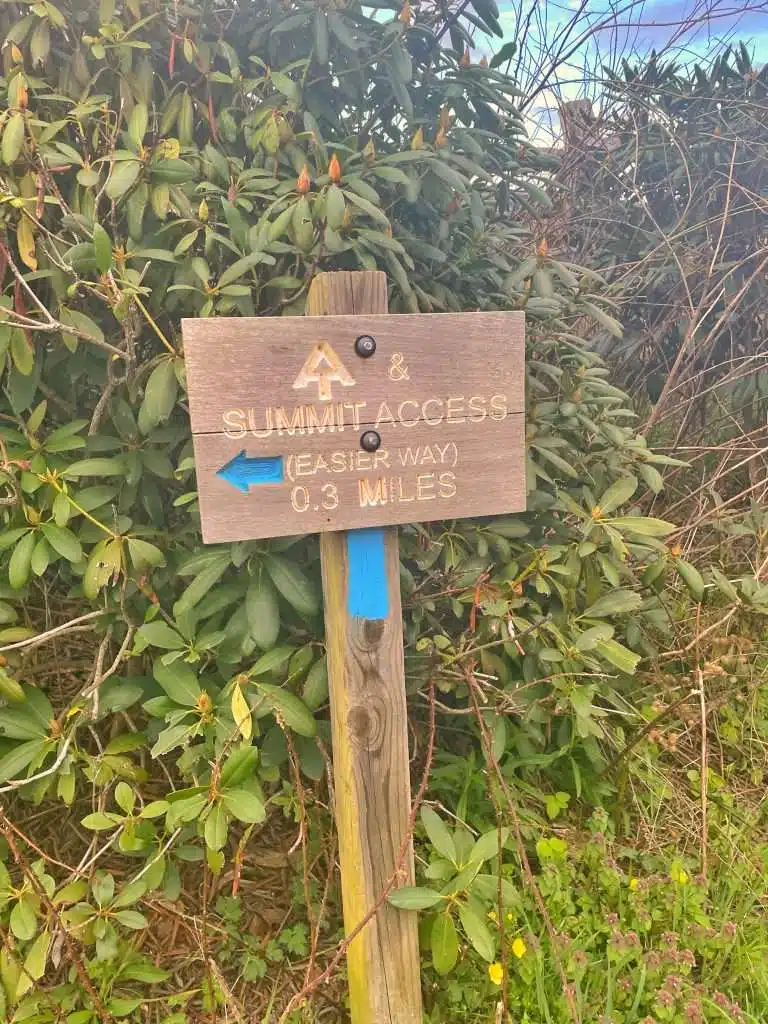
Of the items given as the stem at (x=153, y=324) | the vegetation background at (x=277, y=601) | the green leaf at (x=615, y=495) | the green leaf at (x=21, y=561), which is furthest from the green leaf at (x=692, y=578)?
the green leaf at (x=21, y=561)

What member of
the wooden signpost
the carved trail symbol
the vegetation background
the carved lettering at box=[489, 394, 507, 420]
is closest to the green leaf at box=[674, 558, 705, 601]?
the vegetation background

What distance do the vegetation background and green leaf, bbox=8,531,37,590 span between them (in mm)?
12

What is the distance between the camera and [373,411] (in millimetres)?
1276

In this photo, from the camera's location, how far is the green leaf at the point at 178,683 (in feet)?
5.28

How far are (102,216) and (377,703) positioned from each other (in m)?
1.25

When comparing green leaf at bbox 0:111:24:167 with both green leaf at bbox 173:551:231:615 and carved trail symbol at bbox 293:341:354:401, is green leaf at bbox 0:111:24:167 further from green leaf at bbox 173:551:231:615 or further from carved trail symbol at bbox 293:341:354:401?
green leaf at bbox 173:551:231:615

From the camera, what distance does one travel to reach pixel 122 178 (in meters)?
1.49

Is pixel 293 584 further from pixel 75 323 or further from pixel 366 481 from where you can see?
pixel 75 323

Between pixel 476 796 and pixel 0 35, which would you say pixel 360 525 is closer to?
pixel 476 796

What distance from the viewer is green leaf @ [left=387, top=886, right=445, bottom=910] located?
1.44 meters

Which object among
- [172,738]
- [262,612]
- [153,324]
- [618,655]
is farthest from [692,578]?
[153,324]

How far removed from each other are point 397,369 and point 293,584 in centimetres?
57

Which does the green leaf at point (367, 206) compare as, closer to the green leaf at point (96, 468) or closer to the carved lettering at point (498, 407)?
the carved lettering at point (498, 407)

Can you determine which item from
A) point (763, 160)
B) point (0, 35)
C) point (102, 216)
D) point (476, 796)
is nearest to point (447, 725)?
point (476, 796)
